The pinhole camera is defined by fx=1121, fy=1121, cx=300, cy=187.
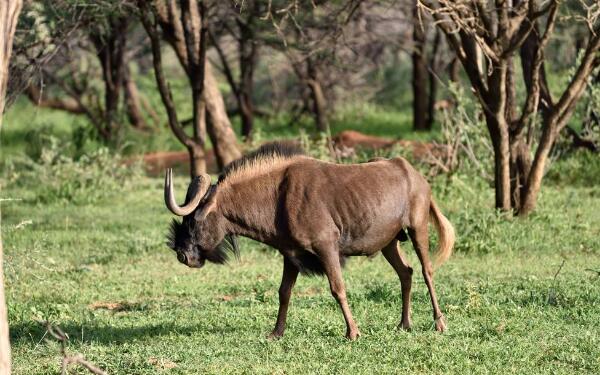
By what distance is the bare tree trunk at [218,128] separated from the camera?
56.9ft

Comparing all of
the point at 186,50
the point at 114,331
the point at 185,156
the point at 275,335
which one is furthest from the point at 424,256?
the point at 185,156

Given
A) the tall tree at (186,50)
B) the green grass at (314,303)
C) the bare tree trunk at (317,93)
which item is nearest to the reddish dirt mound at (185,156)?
the bare tree trunk at (317,93)

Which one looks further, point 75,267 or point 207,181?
point 75,267

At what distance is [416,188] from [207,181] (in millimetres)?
1563

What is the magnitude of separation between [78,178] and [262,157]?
32.3 feet

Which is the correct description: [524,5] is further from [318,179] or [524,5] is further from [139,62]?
[139,62]

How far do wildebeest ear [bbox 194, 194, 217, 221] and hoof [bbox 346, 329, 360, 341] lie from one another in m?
1.32

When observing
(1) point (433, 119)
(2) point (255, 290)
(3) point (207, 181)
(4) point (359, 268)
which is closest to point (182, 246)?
(3) point (207, 181)

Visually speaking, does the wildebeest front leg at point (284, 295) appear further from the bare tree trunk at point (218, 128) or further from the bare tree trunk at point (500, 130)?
the bare tree trunk at point (218, 128)

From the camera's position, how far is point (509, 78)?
1334 cm

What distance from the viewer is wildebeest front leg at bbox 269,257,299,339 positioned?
8219mm

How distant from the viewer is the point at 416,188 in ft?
27.5

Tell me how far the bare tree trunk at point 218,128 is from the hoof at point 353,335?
940cm

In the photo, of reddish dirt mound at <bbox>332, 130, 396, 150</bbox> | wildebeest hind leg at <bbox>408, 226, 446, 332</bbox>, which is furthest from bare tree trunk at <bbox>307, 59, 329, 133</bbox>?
wildebeest hind leg at <bbox>408, 226, 446, 332</bbox>
